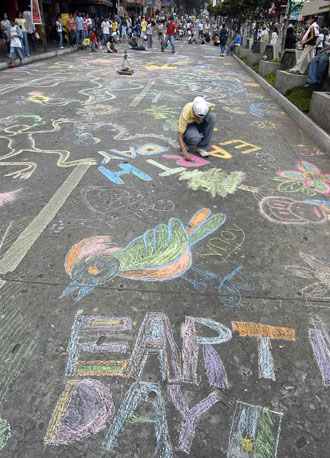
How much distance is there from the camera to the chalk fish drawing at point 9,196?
144 inches

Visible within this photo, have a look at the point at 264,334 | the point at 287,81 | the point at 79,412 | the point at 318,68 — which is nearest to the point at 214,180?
the point at 264,334

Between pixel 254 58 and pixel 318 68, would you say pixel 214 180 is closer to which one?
pixel 318 68

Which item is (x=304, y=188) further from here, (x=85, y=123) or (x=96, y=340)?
(x=85, y=123)

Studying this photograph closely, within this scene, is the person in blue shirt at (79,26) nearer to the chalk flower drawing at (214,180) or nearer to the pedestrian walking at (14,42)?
the pedestrian walking at (14,42)

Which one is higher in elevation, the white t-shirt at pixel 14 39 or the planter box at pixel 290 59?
the white t-shirt at pixel 14 39

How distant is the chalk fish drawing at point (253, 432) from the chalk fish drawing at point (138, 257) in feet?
3.86

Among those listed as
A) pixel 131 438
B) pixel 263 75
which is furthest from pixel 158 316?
pixel 263 75

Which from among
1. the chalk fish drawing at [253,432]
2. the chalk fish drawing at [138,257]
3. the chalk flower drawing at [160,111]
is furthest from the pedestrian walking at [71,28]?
the chalk fish drawing at [253,432]

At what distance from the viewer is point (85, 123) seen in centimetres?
638

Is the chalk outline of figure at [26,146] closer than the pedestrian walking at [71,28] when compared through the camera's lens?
Yes

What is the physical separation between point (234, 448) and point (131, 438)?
0.55 meters

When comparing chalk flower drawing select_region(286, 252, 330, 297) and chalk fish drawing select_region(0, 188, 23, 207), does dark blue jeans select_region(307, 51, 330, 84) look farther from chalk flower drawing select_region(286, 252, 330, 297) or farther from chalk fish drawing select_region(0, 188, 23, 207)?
chalk fish drawing select_region(0, 188, 23, 207)

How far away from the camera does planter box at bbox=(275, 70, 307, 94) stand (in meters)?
8.67

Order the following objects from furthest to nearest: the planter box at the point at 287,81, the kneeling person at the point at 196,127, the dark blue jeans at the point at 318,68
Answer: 1. the planter box at the point at 287,81
2. the dark blue jeans at the point at 318,68
3. the kneeling person at the point at 196,127
